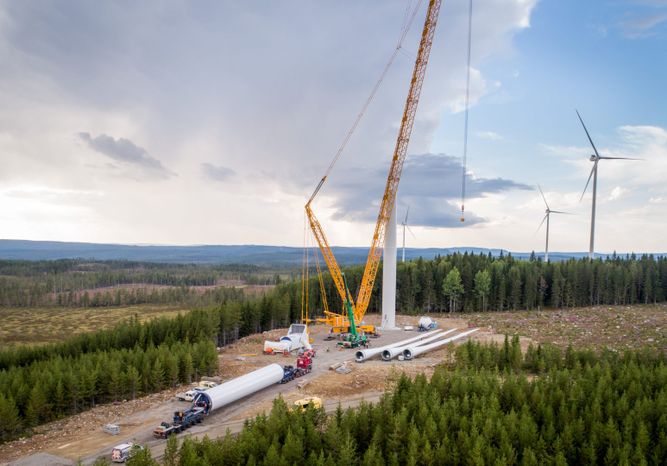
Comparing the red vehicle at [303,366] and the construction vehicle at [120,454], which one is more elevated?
the red vehicle at [303,366]

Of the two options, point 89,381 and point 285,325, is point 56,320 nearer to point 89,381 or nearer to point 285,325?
point 285,325

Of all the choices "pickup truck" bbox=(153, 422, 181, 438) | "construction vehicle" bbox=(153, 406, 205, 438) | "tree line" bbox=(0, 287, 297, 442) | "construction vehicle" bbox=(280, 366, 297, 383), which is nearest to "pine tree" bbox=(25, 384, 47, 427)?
"tree line" bbox=(0, 287, 297, 442)

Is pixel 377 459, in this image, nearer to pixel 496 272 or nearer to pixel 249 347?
pixel 249 347

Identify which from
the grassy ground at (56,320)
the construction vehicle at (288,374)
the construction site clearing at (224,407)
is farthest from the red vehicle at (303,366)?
the grassy ground at (56,320)

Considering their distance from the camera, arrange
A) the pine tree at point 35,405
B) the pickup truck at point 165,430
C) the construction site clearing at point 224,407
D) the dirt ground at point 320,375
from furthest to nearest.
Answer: the pine tree at point 35,405 < the dirt ground at point 320,375 < the pickup truck at point 165,430 < the construction site clearing at point 224,407

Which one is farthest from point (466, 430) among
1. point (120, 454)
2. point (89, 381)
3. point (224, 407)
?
point (89, 381)

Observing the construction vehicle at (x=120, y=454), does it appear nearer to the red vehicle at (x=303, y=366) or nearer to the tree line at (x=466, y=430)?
the tree line at (x=466, y=430)
